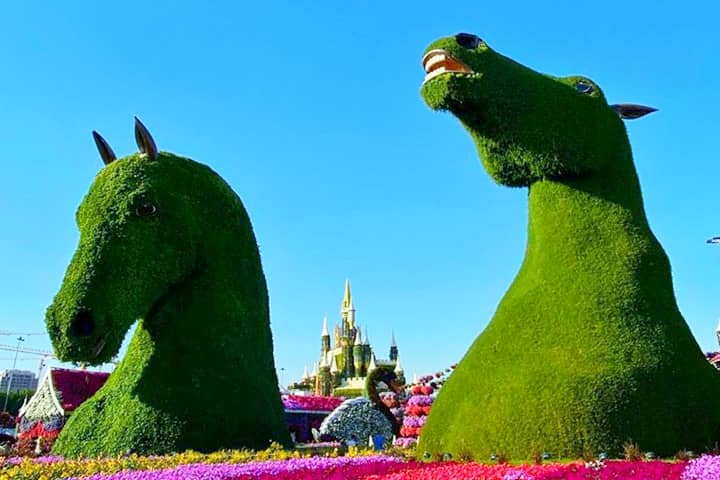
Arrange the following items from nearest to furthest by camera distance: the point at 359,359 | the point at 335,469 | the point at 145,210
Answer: the point at 335,469 < the point at 145,210 < the point at 359,359

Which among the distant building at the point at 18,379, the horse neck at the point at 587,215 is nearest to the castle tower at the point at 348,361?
the horse neck at the point at 587,215

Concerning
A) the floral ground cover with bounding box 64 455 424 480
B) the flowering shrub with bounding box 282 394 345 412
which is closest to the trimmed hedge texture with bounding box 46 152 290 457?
the floral ground cover with bounding box 64 455 424 480

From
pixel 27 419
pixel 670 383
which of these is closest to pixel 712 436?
pixel 670 383

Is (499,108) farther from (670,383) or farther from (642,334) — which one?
(670,383)

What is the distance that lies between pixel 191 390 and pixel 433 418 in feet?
12.6

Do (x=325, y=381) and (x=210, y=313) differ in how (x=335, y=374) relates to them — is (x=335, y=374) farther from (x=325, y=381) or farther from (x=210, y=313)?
(x=210, y=313)

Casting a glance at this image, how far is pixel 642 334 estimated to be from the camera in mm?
6820

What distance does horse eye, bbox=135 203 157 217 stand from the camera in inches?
377

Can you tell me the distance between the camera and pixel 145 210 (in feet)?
31.6

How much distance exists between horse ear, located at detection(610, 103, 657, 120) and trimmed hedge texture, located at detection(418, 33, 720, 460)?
0.52m

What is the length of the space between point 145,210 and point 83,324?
5.96 feet

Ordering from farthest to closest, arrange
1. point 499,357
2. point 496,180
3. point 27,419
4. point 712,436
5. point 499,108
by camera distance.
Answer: point 27,419 → point 496,180 → point 499,108 → point 499,357 → point 712,436

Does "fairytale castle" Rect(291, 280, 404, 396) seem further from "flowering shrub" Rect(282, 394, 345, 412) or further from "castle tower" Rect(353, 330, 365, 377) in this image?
"flowering shrub" Rect(282, 394, 345, 412)

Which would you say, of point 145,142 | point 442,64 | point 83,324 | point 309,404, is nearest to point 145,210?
point 145,142
